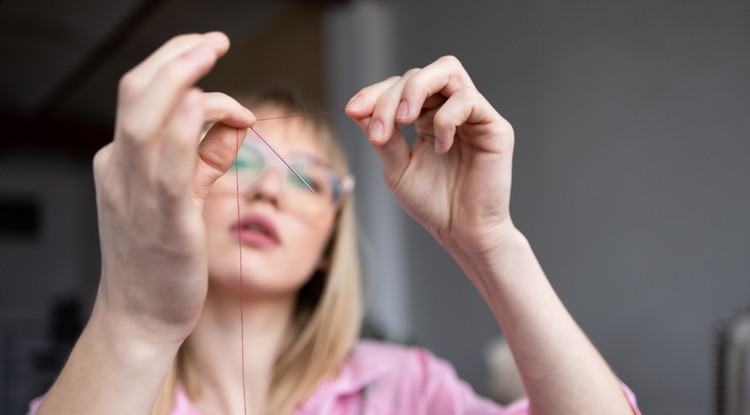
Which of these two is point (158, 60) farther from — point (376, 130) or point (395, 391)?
point (395, 391)

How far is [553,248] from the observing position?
1.95 metres

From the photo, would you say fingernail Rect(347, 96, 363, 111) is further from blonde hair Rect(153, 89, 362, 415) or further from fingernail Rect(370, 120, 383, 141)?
blonde hair Rect(153, 89, 362, 415)

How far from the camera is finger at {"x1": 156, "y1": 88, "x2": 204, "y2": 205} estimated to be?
0.40 metres

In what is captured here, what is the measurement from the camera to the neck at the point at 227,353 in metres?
0.88

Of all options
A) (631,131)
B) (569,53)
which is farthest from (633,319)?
(569,53)

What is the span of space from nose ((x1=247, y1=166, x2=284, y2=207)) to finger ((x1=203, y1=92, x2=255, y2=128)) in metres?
0.40

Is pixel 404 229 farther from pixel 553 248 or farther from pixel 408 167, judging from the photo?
pixel 408 167

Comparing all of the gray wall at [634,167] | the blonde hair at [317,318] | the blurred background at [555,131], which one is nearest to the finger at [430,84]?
the blonde hair at [317,318]

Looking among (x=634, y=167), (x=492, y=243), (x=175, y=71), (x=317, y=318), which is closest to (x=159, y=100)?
(x=175, y=71)

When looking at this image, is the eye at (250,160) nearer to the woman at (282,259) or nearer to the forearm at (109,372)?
the woman at (282,259)

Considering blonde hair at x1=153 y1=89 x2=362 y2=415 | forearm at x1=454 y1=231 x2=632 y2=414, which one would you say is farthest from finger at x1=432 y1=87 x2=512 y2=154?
blonde hair at x1=153 y1=89 x2=362 y2=415

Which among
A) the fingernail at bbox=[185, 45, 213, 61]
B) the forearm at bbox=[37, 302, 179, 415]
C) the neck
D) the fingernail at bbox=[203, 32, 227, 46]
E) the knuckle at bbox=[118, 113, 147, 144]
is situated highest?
the fingernail at bbox=[203, 32, 227, 46]

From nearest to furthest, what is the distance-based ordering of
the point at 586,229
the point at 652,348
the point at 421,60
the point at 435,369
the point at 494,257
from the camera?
the point at 494,257
the point at 435,369
the point at 652,348
the point at 586,229
the point at 421,60

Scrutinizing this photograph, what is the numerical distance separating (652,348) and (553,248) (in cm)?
42
